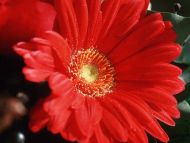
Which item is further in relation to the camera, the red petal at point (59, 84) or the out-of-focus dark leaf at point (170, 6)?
the out-of-focus dark leaf at point (170, 6)

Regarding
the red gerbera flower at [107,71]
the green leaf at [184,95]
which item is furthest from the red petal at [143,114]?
the green leaf at [184,95]

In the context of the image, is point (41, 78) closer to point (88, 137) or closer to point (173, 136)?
point (88, 137)

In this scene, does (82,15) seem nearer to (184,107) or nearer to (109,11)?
(109,11)

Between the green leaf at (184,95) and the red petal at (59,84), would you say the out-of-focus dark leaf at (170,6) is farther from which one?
the red petal at (59,84)

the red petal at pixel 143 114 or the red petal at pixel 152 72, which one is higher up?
the red petal at pixel 152 72

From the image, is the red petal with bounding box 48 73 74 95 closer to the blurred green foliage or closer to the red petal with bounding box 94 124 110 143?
the red petal with bounding box 94 124 110 143

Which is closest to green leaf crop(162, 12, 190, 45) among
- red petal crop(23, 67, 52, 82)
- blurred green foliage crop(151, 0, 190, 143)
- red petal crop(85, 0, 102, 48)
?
blurred green foliage crop(151, 0, 190, 143)
